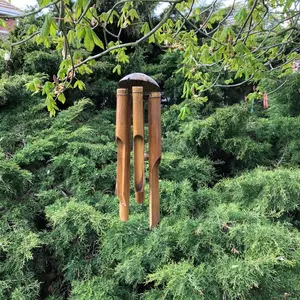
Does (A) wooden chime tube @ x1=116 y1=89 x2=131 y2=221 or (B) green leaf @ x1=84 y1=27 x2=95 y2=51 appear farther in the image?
(A) wooden chime tube @ x1=116 y1=89 x2=131 y2=221

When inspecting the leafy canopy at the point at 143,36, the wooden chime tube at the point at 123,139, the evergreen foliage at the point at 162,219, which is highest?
the leafy canopy at the point at 143,36

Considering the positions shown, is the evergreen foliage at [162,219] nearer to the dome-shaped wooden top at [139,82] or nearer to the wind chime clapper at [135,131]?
the wind chime clapper at [135,131]

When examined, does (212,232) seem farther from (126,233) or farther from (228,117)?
(228,117)

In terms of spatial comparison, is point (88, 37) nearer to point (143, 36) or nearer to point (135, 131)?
point (135, 131)

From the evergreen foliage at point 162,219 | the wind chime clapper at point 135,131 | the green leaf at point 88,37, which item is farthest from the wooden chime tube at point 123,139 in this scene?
the evergreen foliage at point 162,219

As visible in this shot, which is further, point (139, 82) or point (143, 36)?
point (143, 36)

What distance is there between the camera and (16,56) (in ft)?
9.52

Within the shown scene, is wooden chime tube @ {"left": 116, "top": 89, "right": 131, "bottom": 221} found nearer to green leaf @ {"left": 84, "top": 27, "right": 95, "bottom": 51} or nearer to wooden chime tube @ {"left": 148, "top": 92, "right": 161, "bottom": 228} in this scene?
wooden chime tube @ {"left": 148, "top": 92, "right": 161, "bottom": 228}

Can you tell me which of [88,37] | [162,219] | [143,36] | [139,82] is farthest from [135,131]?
[143,36]

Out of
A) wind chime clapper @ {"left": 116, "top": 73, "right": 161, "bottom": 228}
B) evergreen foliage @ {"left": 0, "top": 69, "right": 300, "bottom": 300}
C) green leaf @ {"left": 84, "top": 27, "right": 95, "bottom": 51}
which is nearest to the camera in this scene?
green leaf @ {"left": 84, "top": 27, "right": 95, "bottom": 51}

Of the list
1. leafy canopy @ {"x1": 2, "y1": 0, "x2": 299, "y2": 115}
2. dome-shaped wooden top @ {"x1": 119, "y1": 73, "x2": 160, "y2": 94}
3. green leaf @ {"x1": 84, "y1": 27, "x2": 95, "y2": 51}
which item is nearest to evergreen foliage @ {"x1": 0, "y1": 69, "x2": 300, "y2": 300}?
leafy canopy @ {"x1": 2, "y1": 0, "x2": 299, "y2": 115}

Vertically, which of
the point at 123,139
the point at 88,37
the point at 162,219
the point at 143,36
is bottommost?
the point at 162,219

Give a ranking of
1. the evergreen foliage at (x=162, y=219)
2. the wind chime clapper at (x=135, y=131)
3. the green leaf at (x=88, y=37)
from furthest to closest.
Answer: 1. the evergreen foliage at (x=162, y=219)
2. the wind chime clapper at (x=135, y=131)
3. the green leaf at (x=88, y=37)

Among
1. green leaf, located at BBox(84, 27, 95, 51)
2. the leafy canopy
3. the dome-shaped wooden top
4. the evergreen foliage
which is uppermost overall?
the leafy canopy
